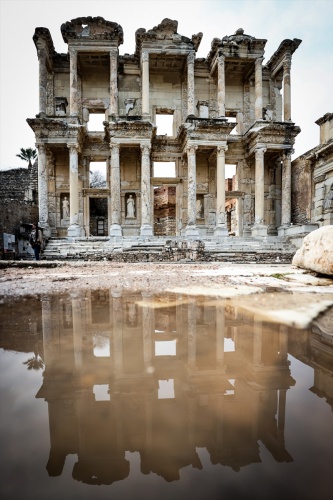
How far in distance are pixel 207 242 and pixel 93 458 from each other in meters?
13.7

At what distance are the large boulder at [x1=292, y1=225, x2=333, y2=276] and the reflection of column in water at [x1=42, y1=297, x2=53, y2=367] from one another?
510cm

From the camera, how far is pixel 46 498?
766mm

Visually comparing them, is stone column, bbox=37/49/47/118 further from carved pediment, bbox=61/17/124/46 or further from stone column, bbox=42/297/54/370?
stone column, bbox=42/297/54/370

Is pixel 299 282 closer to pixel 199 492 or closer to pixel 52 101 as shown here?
pixel 199 492

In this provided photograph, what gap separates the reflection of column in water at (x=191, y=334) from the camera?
1.75 metres

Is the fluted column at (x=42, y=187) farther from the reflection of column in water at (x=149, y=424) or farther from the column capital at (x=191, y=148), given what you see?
the reflection of column in water at (x=149, y=424)

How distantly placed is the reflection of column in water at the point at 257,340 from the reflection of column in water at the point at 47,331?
3.99ft

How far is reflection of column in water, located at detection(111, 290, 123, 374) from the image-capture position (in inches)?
66.4

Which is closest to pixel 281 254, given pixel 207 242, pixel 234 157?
pixel 207 242

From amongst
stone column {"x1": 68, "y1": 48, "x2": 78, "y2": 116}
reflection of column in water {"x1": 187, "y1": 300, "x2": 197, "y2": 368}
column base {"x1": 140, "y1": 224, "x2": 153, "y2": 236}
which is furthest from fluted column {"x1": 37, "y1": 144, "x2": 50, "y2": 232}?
reflection of column in water {"x1": 187, "y1": 300, "x2": 197, "y2": 368}

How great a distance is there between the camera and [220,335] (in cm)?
222

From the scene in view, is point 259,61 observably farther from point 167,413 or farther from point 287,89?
point 167,413

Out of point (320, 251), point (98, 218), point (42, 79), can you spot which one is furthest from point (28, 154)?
point (320, 251)

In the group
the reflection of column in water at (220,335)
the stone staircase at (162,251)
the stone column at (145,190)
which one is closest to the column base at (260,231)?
the stone staircase at (162,251)
